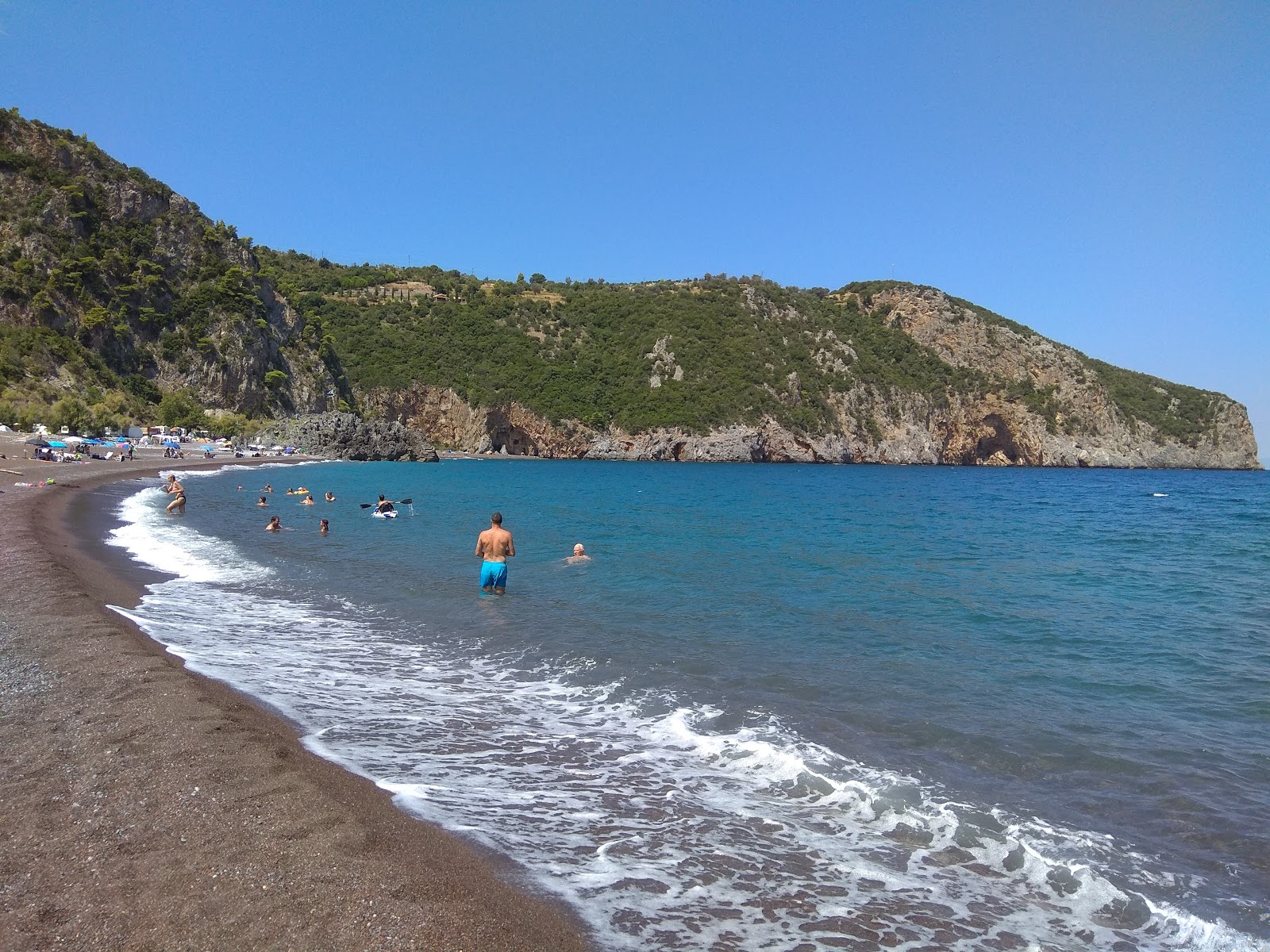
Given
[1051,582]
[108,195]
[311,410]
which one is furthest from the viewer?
[311,410]

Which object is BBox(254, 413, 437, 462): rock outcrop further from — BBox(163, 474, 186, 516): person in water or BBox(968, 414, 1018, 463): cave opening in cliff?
BBox(968, 414, 1018, 463): cave opening in cliff

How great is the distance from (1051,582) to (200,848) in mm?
17584

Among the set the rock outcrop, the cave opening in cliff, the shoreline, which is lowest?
the shoreline

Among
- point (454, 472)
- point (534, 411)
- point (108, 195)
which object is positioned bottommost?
point (454, 472)

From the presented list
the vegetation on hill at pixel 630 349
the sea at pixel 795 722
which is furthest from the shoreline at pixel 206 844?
the vegetation on hill at pixel 630 349

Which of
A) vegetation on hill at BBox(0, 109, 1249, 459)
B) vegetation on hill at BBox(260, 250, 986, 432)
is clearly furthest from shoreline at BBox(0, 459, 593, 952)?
vegetation on hill at BBox(260, 250, 986, 432)

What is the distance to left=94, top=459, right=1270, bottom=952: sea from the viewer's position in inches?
171

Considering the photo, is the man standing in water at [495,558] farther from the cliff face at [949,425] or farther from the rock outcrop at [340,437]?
the cliff face at [949,425]

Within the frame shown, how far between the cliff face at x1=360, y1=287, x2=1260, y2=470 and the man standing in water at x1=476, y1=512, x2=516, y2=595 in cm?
9548

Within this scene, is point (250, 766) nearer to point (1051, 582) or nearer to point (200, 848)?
point (200, 848)

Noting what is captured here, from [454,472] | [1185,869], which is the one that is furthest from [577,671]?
[454,472]

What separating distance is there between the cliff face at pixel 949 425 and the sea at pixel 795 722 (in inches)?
3566

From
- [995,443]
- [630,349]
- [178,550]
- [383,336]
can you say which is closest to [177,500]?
[178,550]

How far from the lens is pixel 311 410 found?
94125 millimetres
